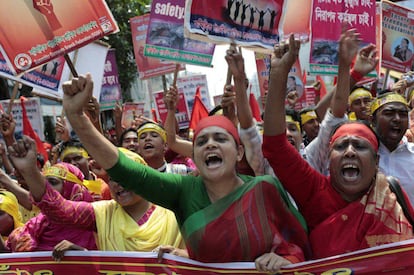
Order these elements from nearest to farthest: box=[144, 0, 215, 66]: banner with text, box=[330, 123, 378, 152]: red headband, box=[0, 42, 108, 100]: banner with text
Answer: box=[330, 123, 378, 152]: red headband → box=[0, 42, 108, 100]: banner with text → box=[144, 0, 215, 66]: banner with text

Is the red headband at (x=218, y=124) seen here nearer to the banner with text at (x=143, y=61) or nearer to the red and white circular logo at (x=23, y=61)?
the red and white circular logo at (x=23, y=61)

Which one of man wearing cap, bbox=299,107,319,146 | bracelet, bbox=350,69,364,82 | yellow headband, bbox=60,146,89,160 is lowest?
yellow headband, bbox=60,146,89,160

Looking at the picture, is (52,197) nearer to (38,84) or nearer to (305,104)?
(38,84)

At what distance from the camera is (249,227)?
9.07 ft

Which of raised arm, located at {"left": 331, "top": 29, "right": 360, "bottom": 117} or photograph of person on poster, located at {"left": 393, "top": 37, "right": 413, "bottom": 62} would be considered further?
photograph of person on poster, located at {"left": 393, "top": 37, "right": 413, "bottom": 62}

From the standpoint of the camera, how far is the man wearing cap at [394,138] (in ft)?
12.9

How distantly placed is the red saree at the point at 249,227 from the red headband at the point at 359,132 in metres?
0.41

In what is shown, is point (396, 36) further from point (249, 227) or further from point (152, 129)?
point (249, 227)

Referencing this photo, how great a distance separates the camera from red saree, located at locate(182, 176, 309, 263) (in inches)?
109

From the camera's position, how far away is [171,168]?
16.2 ft

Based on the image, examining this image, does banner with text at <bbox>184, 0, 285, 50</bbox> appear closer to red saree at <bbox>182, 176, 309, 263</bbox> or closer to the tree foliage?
red saree at <bbox>182, 176, 309, 263</bbox>

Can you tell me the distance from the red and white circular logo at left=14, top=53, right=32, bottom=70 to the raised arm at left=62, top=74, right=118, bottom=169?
309cm

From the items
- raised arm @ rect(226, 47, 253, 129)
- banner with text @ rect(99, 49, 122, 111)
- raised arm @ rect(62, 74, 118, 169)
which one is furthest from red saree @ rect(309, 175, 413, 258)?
banner with text @ rect(99, 49, 122, 111)

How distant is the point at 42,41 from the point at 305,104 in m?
5.27
